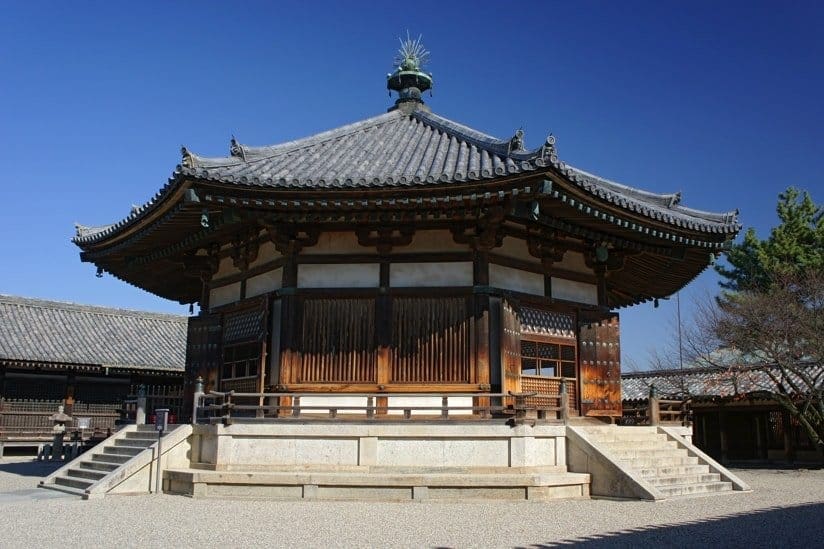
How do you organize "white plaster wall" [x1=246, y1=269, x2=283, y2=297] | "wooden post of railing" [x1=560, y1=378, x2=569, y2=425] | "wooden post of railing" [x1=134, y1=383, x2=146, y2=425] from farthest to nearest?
1. "wooden post of railing" [x1=134, y1=383, x2=146, y2=425]
2. "white plaster wall" [x1=246, y1=269, x2=283, y2=297]
3. "wooden post of railing" [x1=560, y1=378, x2=569, y2=425]

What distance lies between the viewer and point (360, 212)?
1356 centimetres

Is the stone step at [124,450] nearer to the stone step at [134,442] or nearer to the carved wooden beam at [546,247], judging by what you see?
the stone step at [134,442]

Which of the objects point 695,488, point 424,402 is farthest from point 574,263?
point 695,488

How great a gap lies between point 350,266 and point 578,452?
18.4ft

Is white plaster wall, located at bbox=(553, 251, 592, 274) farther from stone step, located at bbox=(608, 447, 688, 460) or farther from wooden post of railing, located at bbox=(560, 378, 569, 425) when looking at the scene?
stone step, located at bbox=(608, 447, 688, 460)

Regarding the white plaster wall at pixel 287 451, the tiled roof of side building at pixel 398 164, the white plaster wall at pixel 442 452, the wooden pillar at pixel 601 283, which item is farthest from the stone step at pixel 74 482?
the wooden pillar at pixel 601 283

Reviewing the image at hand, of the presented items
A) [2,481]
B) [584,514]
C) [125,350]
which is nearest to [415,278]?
[584,514]

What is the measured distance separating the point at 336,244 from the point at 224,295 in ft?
12.3

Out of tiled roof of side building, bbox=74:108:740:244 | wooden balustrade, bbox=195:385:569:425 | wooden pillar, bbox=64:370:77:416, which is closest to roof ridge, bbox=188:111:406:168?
tiled roof of side building, bbox=74:108:740:244

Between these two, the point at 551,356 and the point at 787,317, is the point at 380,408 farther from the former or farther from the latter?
the point at 787,317

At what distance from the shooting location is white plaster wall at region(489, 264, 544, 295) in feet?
49.0

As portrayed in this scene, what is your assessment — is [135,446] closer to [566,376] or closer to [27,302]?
[566,376]

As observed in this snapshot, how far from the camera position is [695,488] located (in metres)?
14.0

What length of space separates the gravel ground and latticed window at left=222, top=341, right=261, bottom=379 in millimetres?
3857
